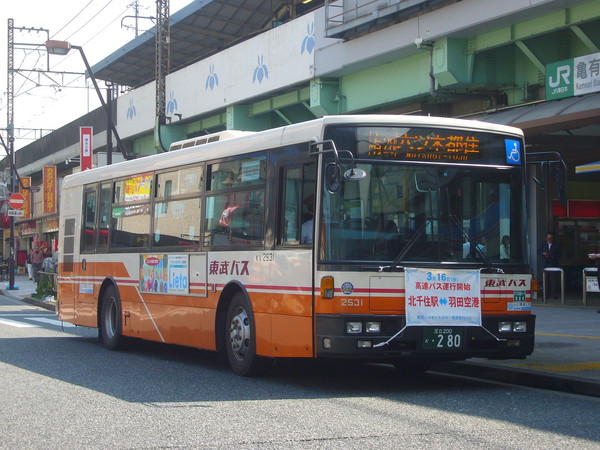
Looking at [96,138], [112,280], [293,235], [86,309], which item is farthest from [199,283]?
[96,138]

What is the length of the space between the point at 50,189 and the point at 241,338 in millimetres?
46978

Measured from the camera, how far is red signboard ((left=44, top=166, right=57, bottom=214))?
5575 cm

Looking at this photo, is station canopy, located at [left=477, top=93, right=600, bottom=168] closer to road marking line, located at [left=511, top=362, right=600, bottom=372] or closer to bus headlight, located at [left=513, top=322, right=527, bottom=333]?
road marking line, located at [left=511, top=362, right=600, bottom=372]

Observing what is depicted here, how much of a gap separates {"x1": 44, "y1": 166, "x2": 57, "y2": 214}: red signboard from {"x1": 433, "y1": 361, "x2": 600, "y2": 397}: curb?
46538mm

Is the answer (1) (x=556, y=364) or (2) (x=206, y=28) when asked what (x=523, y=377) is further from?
(2) (x=206, y=28)

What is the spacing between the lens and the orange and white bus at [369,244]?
990cm

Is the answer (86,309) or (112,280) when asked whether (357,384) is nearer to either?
(112,280)

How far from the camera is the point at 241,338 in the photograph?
37.4ft

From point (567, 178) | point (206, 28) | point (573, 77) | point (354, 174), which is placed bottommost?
point (354, 174)

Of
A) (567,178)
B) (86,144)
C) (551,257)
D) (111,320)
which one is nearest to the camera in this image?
(111,320)

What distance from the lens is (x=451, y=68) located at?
22062mm

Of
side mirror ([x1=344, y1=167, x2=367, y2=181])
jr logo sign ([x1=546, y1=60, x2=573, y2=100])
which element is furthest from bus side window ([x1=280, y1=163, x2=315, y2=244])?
jr logo sign ([x1=546, y1=60, x2=573, y2=100])

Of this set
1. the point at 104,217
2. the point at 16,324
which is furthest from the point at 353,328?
the point at 16,324

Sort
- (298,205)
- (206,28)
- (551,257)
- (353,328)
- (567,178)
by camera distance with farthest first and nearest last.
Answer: (206,28)
(551,257)
(567,178)
(298,205)
(353,328)
